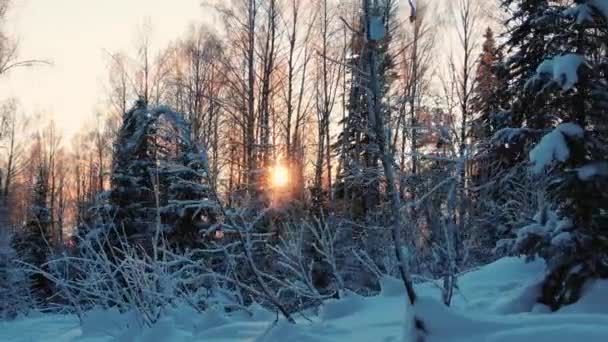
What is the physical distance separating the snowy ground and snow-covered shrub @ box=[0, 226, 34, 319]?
14908mm

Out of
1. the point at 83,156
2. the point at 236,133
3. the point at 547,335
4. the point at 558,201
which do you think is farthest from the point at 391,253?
the point at 83,156

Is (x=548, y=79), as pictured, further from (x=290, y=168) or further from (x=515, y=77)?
(x=290, y=168)

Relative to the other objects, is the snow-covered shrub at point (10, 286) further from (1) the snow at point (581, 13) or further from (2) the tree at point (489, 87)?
(1) the snow at point (581, 13)

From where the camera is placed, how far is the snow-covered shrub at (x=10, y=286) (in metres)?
20.3

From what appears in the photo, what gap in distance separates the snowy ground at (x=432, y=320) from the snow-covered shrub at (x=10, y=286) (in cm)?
1491

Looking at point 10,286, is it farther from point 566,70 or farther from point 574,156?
point 566,70

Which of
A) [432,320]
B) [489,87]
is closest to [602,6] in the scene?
[432,320]

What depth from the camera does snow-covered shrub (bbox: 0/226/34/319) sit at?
2031 cm

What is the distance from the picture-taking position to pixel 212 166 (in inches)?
213

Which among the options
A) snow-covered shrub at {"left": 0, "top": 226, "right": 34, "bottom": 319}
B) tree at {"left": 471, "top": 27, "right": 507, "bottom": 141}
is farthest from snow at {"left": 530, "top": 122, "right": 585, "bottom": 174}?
snow-covered shrub at {"left": 0, "top": 226, "right": 34, "bottom": 319}

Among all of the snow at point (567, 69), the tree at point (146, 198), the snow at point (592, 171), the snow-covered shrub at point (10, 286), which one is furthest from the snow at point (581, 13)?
the snow-covered shrub at point (10, 286)

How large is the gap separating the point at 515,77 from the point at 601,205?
30.7 ft

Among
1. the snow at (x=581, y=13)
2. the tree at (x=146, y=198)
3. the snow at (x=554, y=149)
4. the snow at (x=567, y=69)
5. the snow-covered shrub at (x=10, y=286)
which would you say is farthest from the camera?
the snow-covered shrub at (x=10, y=286)

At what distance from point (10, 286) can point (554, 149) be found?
68.0 ft
